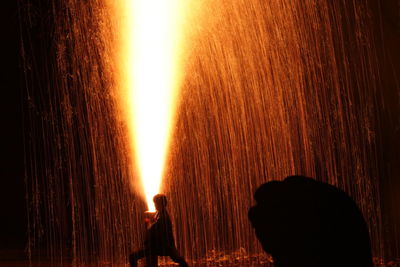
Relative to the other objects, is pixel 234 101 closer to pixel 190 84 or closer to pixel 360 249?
pixel 190 84

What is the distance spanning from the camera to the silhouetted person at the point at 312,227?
204cm

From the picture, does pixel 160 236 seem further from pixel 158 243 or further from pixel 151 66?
pixel 151 66

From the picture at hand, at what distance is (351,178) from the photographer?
1530cm

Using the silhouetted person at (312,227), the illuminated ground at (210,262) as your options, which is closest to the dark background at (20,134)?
the illuminated ground at (210,262)

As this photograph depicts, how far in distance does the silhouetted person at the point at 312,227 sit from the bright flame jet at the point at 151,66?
8.86m

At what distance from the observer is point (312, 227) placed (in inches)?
80.4

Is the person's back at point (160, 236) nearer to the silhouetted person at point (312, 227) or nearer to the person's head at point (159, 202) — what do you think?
the person's head at point (159, 202)

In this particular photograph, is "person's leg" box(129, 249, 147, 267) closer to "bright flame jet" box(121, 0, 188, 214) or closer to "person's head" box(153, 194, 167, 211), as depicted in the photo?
"person's head" box(153, 194, 167, 211)

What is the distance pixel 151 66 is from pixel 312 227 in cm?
1004

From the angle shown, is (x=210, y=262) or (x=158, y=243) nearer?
(x=158, y=243)

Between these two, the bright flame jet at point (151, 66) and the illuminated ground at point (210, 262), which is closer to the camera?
the illuminated ground at point (210, 262)

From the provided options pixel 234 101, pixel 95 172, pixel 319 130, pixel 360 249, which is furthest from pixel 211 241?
pixel 360 249

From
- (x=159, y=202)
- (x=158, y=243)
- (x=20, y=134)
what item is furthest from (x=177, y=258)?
(x=20, y=134)

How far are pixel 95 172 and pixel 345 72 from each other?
1062 centimetres
